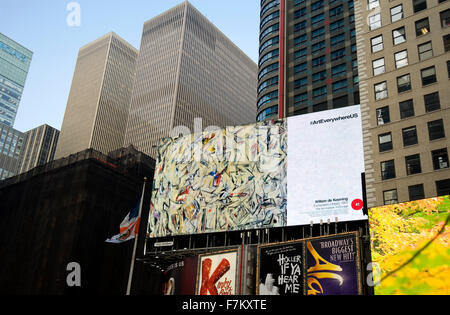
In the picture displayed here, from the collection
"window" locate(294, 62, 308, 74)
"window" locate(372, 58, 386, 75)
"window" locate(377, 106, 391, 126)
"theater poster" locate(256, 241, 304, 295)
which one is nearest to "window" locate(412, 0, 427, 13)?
"window" locate(372, 58, 386, 75)

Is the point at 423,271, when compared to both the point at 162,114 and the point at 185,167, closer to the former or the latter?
the point at 185,167

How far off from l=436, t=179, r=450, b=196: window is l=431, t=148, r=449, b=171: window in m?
1.31

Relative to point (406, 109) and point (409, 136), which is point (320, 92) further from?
point (409, 136)

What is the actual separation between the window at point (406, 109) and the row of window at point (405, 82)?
1573mm

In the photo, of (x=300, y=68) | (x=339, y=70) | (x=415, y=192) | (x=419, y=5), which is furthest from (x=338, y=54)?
(x=415, y=192)

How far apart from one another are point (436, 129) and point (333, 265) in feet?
53.3

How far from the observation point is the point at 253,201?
50.7 metres

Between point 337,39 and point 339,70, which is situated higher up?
point 337,39

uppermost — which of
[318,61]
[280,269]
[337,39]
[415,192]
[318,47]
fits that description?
[337,39]

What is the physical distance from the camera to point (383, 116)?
4694cm

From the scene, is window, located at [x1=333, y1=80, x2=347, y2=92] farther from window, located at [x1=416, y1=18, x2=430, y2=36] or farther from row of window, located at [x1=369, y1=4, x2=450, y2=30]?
window, located at [x1=416, y1=18, x2=430, y2=36]

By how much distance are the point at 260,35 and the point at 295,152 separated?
55421mm

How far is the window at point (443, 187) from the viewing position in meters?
40.5

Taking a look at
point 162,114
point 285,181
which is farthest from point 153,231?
point 162,114
